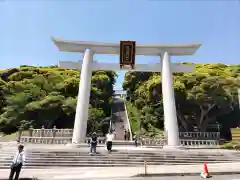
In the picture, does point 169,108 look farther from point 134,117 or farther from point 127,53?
point 134,117

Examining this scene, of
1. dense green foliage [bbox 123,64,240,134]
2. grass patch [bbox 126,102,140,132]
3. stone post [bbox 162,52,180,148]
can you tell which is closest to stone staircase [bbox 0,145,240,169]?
stone post [bbox 162,52,180,148]

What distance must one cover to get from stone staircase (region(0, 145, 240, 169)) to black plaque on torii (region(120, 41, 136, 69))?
8.91m

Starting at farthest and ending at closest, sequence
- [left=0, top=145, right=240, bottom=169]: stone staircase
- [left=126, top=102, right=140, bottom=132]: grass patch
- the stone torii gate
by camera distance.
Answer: [left=126, top=102, right=140, bottom=132]: grass patch
the stone torii gate
[left=0, top=145, right=240, bottom=169]: stone staircase

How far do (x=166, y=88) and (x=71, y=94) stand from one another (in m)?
21.1

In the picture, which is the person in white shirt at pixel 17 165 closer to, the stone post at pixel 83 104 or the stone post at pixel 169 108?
the stone post at pixel 83 104

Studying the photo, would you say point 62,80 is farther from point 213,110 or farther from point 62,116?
point 213,110

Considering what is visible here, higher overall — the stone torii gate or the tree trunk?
the stone torii gate

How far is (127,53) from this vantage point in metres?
19.0

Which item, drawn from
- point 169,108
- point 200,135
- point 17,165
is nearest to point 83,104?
point 169,108

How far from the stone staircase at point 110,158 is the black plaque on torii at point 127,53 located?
891 cm

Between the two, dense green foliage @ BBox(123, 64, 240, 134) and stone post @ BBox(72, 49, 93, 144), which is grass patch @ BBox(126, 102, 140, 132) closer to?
dense green foliage @ BBox(123, 64, 240, 134)

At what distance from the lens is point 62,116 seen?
3444 centimetres

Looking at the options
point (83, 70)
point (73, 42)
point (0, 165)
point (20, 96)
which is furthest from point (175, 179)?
point (20, 96)

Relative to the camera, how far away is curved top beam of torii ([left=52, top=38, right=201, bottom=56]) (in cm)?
1891
